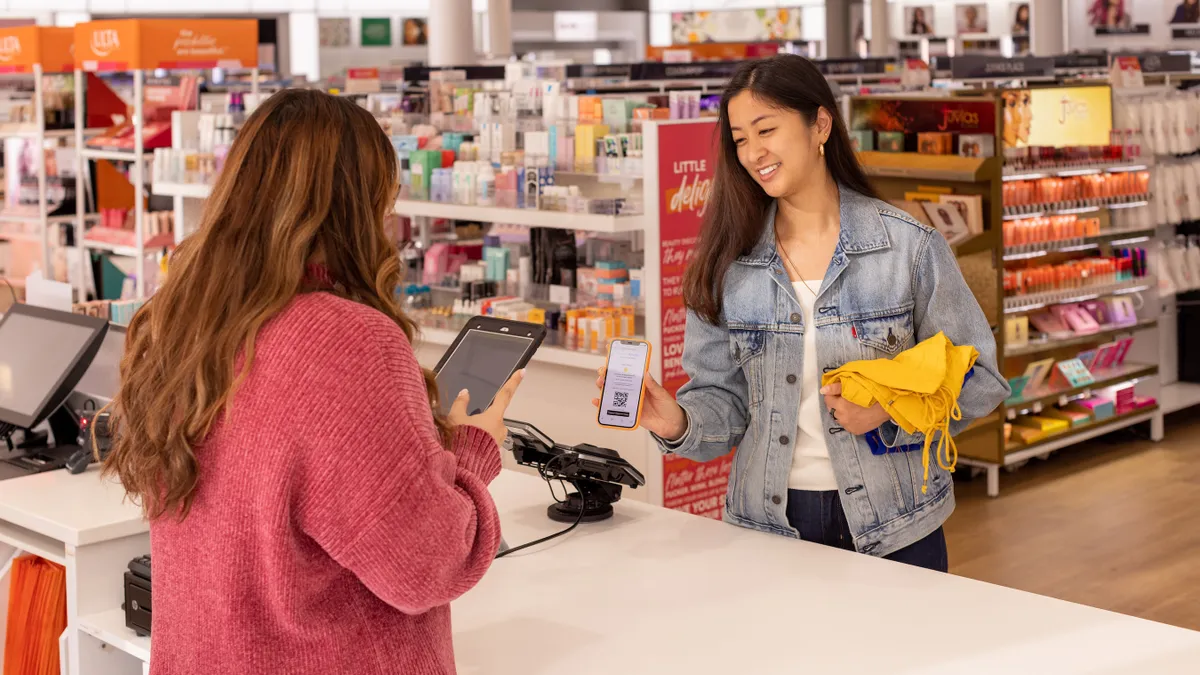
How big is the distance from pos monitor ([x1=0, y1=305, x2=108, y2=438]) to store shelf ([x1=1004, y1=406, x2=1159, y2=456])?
4.50 m

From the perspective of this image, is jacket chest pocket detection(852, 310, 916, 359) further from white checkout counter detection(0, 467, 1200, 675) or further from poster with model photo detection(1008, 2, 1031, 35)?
poster with model photo detection(1008, 2, 1031, 35)

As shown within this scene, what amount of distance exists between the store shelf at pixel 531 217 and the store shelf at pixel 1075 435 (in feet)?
8.05

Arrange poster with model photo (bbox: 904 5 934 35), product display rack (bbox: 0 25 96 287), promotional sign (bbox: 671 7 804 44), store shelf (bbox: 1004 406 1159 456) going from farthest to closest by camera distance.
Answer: promotional sign (bbox: 671 7 804 44) < poster with model photo (bbox: 904 5 934 35) < product display rack (bbox: 0 25 96 287) < store shelf (bbox: 1004 406 1159 456)

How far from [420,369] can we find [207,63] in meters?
6.70

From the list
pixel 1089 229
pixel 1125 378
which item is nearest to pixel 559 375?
pixel 1089 229

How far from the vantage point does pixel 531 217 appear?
5176 millimetres

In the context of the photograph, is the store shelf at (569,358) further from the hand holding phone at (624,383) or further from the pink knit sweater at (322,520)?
the pink knit sweater at (322,520)

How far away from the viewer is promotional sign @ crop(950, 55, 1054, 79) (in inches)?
340

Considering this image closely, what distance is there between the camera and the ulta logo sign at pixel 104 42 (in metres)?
7.54

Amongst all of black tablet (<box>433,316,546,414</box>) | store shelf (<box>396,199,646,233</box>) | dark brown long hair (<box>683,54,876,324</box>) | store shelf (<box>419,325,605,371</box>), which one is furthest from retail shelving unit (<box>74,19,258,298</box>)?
dark brown long hair (<box>683,54,876,324</box>)

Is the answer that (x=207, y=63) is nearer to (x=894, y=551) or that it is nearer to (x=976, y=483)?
(x=976, y=483)

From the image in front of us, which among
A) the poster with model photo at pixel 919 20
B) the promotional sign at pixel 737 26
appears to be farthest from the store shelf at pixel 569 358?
the promotional sign at pixel 737 26

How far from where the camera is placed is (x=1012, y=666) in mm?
1991

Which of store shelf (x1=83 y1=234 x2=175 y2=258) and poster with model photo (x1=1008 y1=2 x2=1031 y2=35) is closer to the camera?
store shelf (x1=83 y1=234 x2=175 y2=258)
